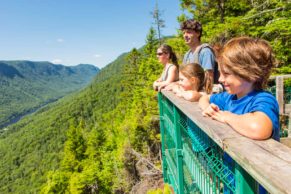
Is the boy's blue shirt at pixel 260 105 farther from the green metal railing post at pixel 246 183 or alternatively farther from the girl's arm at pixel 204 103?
the green metal railing post at pixel 246 183

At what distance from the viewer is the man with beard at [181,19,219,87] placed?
3326 mm

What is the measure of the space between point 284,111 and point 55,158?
361 feet

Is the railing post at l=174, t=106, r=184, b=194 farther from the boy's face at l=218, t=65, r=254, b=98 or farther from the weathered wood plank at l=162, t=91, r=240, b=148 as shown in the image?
the boy's face at l=218, t=65, r=254, b=98

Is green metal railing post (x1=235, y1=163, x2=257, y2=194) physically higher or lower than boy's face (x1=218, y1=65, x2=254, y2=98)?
lower

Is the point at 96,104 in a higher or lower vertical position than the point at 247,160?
lower

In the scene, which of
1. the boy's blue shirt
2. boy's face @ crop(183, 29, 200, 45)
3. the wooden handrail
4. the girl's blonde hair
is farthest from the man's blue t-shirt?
the wooden handrail

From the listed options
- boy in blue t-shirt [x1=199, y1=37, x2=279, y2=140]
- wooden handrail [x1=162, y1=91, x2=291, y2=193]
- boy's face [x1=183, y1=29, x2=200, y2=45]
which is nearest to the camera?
wooden handrail [x1=162, y1=91, x2=291, y2=193]

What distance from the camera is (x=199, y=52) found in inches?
140

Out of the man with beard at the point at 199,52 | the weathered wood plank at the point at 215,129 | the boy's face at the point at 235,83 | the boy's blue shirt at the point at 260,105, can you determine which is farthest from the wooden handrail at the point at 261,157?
the man with beard at the point at 199,52

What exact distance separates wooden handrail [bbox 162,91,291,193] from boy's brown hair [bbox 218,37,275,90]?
37cm

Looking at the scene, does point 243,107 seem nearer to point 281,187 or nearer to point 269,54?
point 269,54

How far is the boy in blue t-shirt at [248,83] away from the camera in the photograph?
137cm

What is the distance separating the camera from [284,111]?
5.00 metres

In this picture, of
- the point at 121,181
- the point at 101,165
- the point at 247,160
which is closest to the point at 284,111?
the point at 247,160
